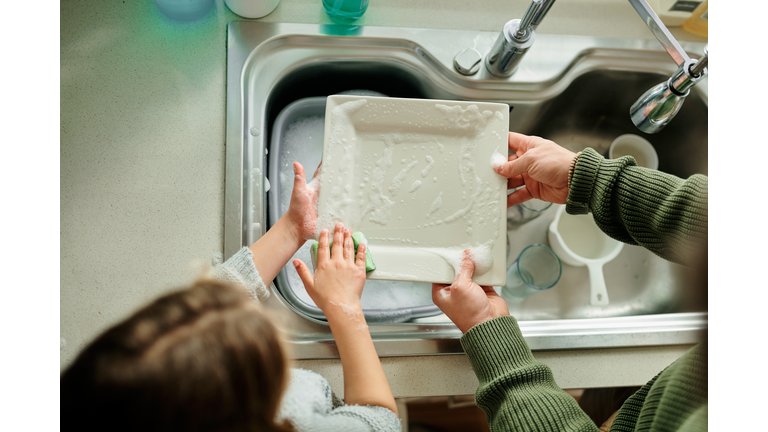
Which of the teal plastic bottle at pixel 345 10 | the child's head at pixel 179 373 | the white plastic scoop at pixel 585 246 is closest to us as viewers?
the child's head at pixel 179 373

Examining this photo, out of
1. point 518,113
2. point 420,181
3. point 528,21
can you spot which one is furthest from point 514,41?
point 420,181

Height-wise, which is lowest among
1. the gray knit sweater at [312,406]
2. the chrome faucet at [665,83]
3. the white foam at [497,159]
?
the gray knit sweater at [312,406]

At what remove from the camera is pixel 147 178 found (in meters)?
0.73

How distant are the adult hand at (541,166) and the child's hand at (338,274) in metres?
0.30

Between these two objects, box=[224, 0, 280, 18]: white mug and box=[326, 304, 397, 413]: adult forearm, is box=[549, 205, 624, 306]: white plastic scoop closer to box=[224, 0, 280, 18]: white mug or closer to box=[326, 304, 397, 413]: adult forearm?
box=[326, 304, 397, 413]: adult forearm

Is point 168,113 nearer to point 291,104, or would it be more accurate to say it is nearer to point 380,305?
point 291,104

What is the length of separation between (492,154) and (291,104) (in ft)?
1.42

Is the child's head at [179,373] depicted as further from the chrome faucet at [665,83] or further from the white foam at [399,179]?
the chrome faucet at [665,83]

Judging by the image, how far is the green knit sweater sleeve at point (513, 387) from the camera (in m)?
0.59

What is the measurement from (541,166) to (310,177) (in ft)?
1.56

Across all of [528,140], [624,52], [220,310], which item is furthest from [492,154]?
[220,310]

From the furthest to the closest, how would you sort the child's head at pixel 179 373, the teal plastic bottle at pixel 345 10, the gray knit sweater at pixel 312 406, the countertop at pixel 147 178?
1. the teal plastic bottle at pixel 345 10
2. the countertop at pixel 147 178
3. the gray knit sweater at pixel 312 406
4. the child's head at pixel 179 373

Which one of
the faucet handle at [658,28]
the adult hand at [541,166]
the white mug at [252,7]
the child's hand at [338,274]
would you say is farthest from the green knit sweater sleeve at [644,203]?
the white mug at [252,7]

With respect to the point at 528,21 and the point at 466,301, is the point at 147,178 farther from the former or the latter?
the point at 528,21
